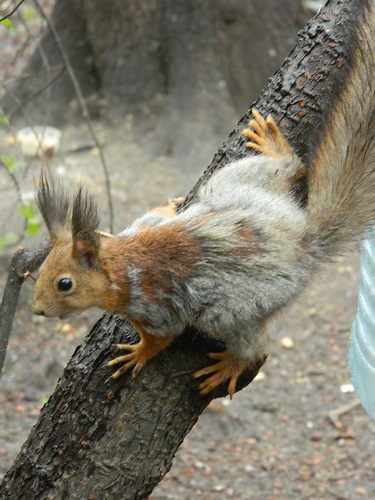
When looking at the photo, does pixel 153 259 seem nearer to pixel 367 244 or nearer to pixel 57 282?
pixel 57 282

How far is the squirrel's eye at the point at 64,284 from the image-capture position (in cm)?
213

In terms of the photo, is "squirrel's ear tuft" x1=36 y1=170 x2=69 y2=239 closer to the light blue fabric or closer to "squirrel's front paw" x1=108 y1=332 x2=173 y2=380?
"squirrel's front paw" x1=108 y1=332 x2=173 y2=380

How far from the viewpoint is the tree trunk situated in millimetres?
5746

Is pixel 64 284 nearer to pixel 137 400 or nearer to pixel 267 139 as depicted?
pixel 137 400

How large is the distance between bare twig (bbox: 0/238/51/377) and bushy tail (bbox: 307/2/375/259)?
0.82 meters

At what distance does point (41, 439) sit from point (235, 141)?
3.65ft

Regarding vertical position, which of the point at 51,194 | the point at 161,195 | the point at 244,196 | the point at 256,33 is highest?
the point at 51,194

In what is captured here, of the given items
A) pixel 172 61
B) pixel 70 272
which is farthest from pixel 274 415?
pixel 172 61

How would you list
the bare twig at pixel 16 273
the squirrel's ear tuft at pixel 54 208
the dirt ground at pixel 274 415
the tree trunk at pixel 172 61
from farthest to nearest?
1. the tree trunk at pixel 172 61
2. the dirt ground at pixel 274 415
3. the bare twig at pixel 16 273
4. the squirrel's ear tuft at pixel 54 208

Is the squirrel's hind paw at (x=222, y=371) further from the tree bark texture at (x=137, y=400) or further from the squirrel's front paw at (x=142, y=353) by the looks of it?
the squirrel's front paw at (x=142, y=353)

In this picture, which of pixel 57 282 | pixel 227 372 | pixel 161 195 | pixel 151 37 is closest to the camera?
pixel 57 282

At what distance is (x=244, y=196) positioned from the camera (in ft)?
7.18

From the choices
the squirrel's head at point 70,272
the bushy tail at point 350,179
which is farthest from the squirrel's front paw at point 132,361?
the bushy tail at point 350,179

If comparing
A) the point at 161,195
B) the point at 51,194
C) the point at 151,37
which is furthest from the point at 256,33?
the point at 51,194
